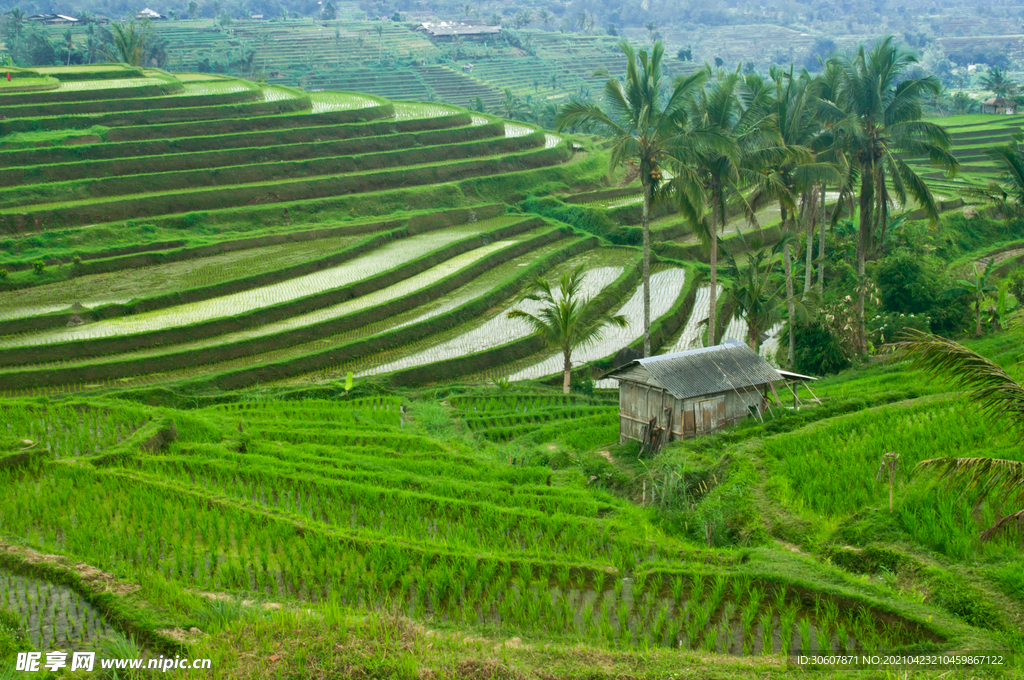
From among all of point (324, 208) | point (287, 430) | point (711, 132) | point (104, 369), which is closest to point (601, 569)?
point (287, 430)

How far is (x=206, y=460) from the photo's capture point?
34.7 ft

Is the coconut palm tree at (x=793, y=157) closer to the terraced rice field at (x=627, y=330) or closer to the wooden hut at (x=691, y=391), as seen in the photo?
the terraced rice field at (x=627, y=330)

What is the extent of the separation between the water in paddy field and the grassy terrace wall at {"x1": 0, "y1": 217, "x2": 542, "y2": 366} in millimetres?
9422

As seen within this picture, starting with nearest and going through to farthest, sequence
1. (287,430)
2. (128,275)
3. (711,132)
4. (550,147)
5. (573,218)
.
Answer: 1. (287,430)
2. (711,132)
3. (128,275)
4. (573,218)
5. (550,147)

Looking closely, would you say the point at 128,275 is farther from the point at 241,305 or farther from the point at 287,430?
the point at 287,430

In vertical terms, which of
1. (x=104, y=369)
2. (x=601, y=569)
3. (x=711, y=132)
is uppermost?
(x=711, y=132)

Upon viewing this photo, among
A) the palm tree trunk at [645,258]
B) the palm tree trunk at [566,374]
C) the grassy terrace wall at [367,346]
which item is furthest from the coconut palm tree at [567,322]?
the grassy terrace wall at [367,346]

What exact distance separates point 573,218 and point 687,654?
76.0 ft

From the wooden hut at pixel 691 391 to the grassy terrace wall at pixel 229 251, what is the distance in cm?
1114

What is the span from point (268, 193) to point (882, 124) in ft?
57.8

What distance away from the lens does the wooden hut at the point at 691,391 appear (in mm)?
11383

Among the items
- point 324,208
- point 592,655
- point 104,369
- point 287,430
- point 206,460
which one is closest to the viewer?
point 592,655

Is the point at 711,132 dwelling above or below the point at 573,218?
above

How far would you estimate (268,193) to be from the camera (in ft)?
84.7
